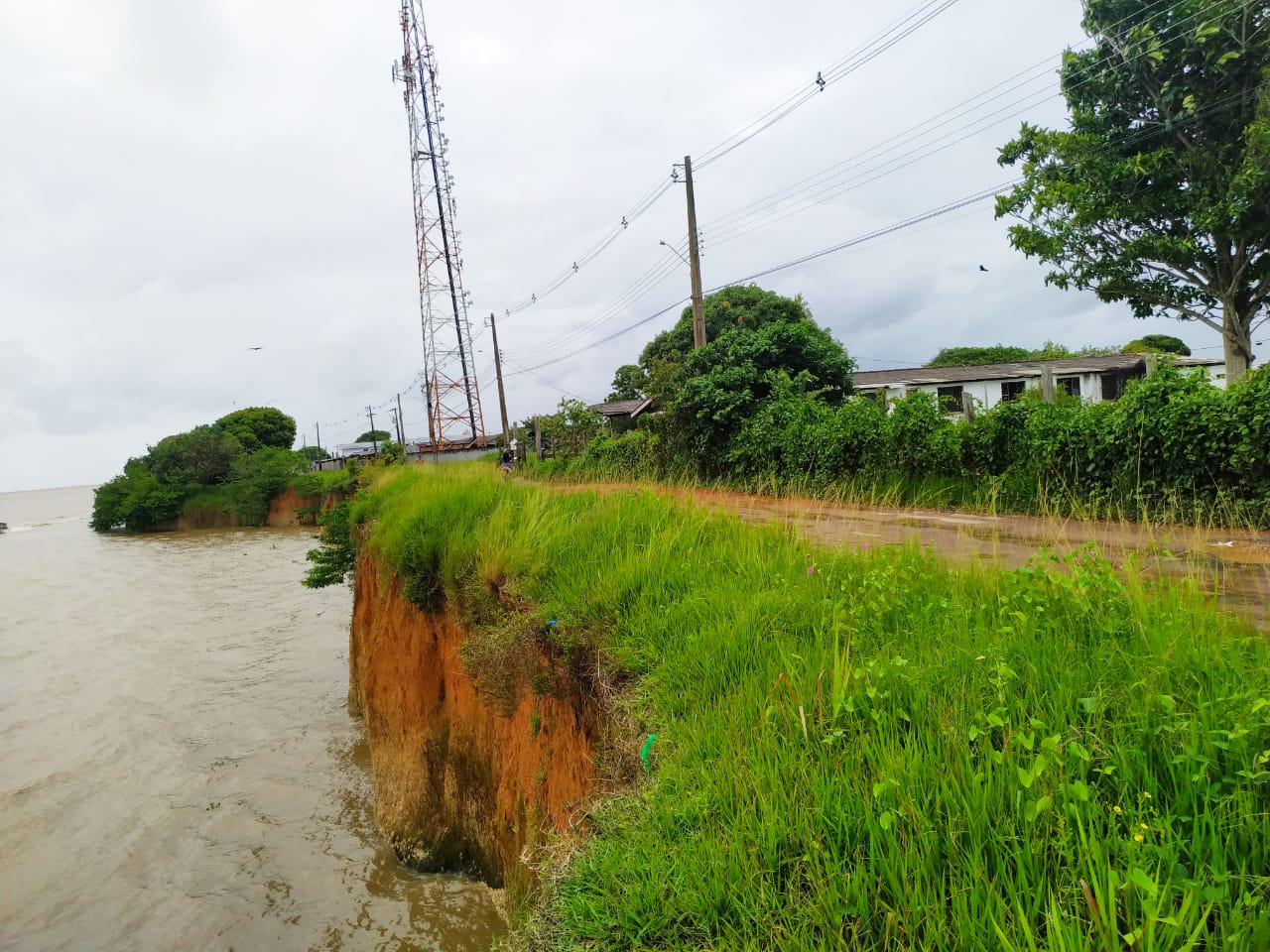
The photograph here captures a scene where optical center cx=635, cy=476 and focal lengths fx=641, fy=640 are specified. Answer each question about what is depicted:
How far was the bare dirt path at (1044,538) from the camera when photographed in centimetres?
393

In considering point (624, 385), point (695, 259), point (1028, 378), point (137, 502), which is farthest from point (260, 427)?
point (1028, 378)

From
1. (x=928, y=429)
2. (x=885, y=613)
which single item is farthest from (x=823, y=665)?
(x=928, y=429)

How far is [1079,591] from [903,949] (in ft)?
6.98

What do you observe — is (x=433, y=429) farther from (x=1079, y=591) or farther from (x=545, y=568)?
(x=1079, y=591)

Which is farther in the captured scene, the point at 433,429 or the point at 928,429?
the point at 433,429

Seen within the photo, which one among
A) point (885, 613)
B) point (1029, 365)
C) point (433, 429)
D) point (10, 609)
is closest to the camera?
point (885, 613)

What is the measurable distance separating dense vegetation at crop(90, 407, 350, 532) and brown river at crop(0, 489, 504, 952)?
2894 centimetres

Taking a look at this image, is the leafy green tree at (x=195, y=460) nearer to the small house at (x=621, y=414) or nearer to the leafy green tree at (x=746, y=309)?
the small house at (x=621, y=414)

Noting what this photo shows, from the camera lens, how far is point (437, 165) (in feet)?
99.5

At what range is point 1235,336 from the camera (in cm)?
1488

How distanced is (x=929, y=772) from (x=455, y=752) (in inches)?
228

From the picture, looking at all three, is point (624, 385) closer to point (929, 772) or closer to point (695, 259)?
Result: point (695, 259)

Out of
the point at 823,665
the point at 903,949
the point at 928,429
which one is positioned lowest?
the point at 903,949

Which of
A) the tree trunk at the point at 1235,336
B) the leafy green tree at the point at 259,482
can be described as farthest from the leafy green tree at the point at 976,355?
the leafy green tree at the point at 259,482
